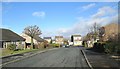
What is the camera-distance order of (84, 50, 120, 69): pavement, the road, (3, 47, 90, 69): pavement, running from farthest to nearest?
the road → (3, 47, 90, 69): pavement → (84, 50, 120, 69): pavement

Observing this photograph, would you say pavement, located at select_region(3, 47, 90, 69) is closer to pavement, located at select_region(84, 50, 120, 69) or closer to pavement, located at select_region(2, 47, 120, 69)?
pavement, located at select_region(2, 47, 120, 69)

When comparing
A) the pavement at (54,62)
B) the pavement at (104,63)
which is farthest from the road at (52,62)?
the pavement at (104,63)

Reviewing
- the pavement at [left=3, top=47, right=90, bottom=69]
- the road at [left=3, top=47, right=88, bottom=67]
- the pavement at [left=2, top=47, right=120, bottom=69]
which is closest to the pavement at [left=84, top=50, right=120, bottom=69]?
the pavement at [left=2, top=47, right=120, bottom=69]

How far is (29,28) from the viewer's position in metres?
87.8

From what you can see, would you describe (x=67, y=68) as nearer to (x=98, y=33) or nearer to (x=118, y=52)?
(x=118, y=52)

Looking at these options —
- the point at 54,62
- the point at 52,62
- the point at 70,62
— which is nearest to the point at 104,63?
the point at 70,62

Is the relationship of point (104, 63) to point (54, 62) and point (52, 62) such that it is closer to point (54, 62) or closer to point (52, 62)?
point (54, 62)

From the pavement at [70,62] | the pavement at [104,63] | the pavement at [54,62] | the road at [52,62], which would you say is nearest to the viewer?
the pavement at [104,63]

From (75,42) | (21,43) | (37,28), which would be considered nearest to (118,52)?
(21,43)

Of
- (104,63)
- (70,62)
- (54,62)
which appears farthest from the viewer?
(70,62)

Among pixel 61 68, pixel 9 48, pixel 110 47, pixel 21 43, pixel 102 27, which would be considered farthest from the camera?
pixel 102 27

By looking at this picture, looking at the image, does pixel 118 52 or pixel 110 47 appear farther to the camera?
pixel 110 47

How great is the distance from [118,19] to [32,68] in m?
8.43

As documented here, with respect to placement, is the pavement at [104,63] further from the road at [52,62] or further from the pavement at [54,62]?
the road at [52,62]
